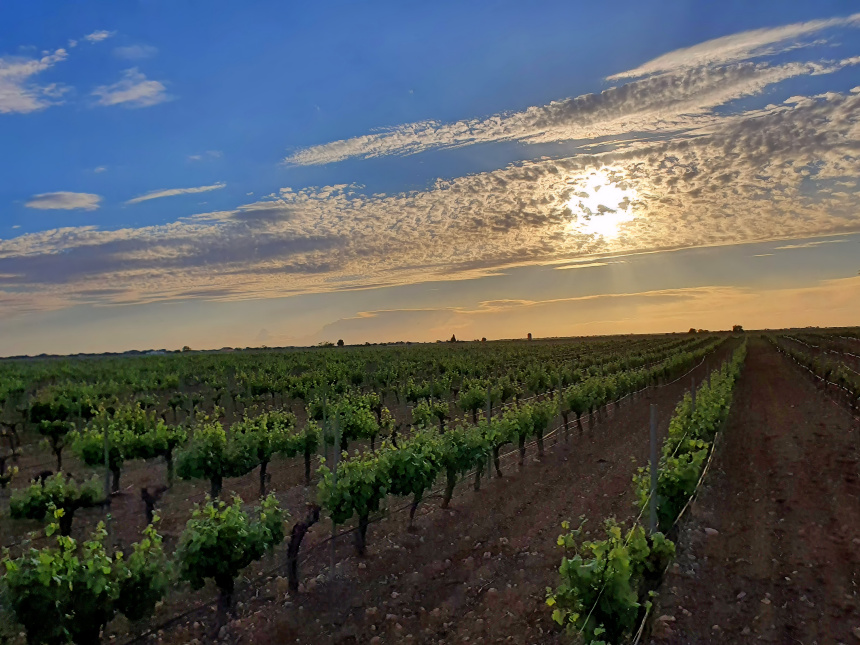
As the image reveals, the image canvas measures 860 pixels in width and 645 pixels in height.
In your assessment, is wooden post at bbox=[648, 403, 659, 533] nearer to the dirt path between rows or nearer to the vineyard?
the vineyard

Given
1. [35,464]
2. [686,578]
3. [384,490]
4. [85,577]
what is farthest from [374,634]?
[35,464]

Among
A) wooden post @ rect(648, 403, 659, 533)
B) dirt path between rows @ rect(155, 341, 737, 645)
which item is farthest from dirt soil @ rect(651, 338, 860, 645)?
dirt path between rows @ rect(155, 341, 737, 645)

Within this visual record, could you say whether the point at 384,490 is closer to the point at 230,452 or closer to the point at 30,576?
the point at 230,452

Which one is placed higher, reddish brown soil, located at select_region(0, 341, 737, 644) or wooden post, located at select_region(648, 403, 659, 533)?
wooden post, located at select_region(648, 403, 659, 533)

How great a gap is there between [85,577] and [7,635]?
5.56 feet

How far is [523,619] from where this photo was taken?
332 inches

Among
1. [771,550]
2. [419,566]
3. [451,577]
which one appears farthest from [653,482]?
[419,566]

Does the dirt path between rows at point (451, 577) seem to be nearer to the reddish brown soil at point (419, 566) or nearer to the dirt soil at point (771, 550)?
the reddish brown soil at point (419, 566)

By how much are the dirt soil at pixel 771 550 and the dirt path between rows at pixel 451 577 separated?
180 cm

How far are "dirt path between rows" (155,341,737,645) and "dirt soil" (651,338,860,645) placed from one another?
71.0 inches

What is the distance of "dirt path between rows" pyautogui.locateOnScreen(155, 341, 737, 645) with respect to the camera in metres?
8.34

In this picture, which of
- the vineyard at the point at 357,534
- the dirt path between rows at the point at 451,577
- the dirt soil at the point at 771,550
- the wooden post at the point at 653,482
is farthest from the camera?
the wooden post at the point at 653,482

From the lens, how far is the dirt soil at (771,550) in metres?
8.13

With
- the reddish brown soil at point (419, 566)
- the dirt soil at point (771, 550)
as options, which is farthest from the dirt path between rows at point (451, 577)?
the dirt soil at point (771, 550)
